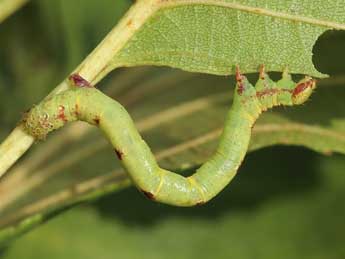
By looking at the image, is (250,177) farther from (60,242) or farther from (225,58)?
(225,58)

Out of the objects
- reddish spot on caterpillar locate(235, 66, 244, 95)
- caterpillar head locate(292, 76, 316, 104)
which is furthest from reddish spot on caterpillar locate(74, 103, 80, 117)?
caterpillar head locate(292, 76, 316, 104)

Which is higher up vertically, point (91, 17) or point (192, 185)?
point (91, 17)

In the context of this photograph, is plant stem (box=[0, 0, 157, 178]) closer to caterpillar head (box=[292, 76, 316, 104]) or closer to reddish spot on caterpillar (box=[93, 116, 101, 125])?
reddish spot on caterpillar (box=[93, 116, 101, 125])

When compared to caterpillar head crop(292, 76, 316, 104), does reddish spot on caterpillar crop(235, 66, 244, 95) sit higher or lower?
higher

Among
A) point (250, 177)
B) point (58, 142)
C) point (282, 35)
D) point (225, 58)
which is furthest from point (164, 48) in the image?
point (250, 177)

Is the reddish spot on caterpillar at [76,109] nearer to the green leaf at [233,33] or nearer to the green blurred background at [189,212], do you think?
the green leaf at [233,33]

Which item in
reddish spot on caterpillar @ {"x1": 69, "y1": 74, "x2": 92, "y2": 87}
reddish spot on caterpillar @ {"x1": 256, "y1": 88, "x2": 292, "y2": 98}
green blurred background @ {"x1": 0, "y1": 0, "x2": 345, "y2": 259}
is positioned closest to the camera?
reddish spot on caterpillar @ {"x1": 69, "y1": 74, "x2": 92, "y2": 87}
